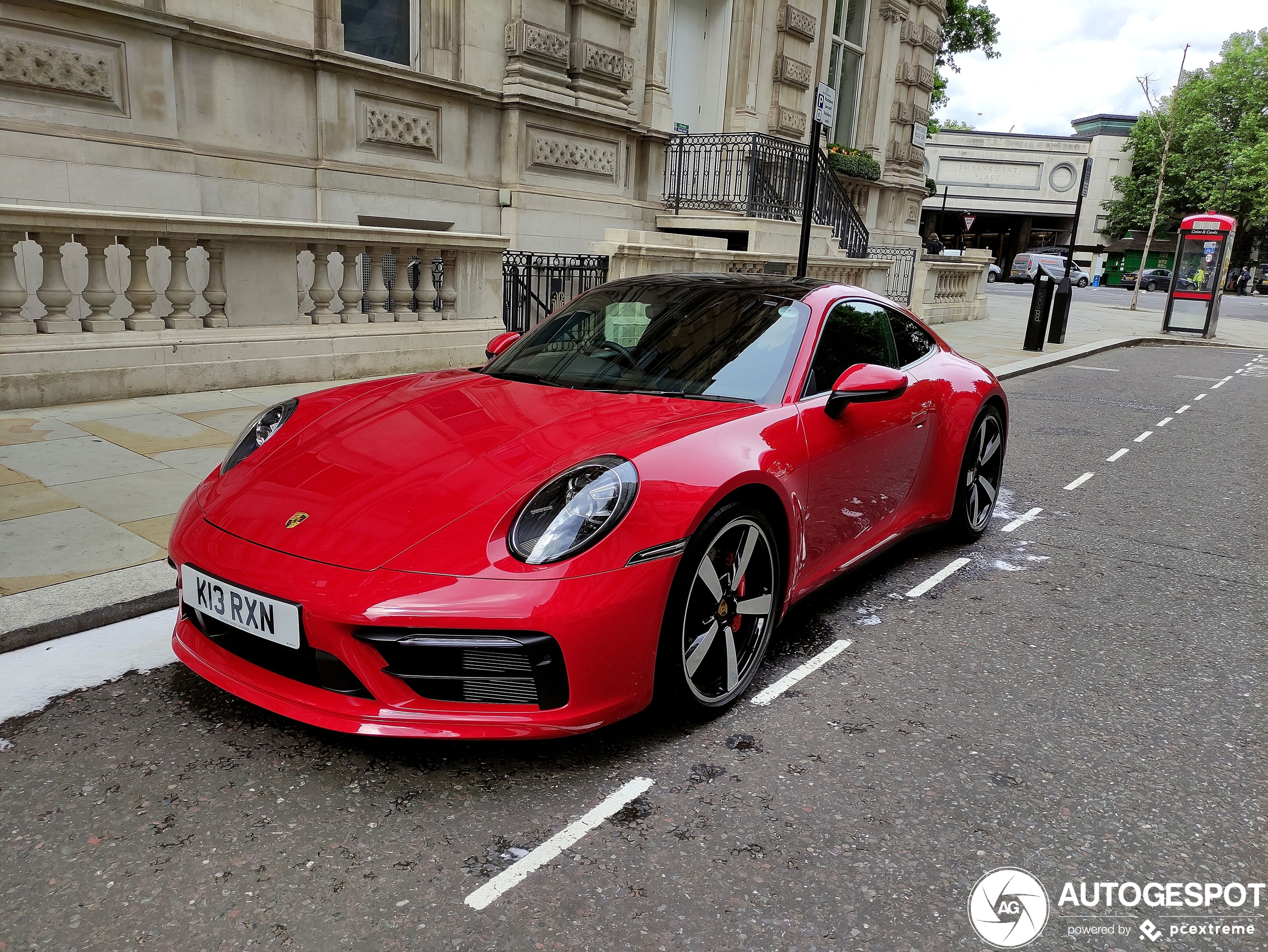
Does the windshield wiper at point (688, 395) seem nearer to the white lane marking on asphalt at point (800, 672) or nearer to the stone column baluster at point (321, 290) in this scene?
the white lane marking on asphalt at point (800, 672)

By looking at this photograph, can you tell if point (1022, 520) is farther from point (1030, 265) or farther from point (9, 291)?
point (1030, 265)

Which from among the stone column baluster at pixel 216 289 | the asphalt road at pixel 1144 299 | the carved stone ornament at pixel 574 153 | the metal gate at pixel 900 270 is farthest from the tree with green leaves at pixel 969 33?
the stone column baluster at pixel 216 289

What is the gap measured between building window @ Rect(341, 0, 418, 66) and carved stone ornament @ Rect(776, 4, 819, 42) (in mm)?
8655

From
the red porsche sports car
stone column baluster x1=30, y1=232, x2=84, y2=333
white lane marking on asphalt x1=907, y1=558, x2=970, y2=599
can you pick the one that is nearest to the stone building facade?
stone column baluster x1=30, y1=232, x2=84, y2=333

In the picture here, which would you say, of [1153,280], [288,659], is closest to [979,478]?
[288,659]

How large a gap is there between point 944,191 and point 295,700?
235 feet

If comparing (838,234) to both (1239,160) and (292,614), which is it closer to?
(292,614)

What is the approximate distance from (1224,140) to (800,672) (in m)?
72.7

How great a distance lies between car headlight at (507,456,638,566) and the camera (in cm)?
265

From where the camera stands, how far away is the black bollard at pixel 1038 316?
16.4 meters

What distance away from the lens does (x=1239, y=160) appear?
58531mm

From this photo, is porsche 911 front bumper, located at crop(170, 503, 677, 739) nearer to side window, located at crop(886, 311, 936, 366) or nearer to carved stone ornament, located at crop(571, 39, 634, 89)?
side window, located at crop(886, 311, 936, 366)

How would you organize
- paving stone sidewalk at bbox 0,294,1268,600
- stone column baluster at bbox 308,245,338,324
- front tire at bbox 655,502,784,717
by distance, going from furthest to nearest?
stone column baluster at bbox 308,245,338,324 < paving stone sidewalk at bbox 0,294,1268,600 < front tire at bbox 655,502,784,717

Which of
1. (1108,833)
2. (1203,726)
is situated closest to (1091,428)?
(1203,726)
